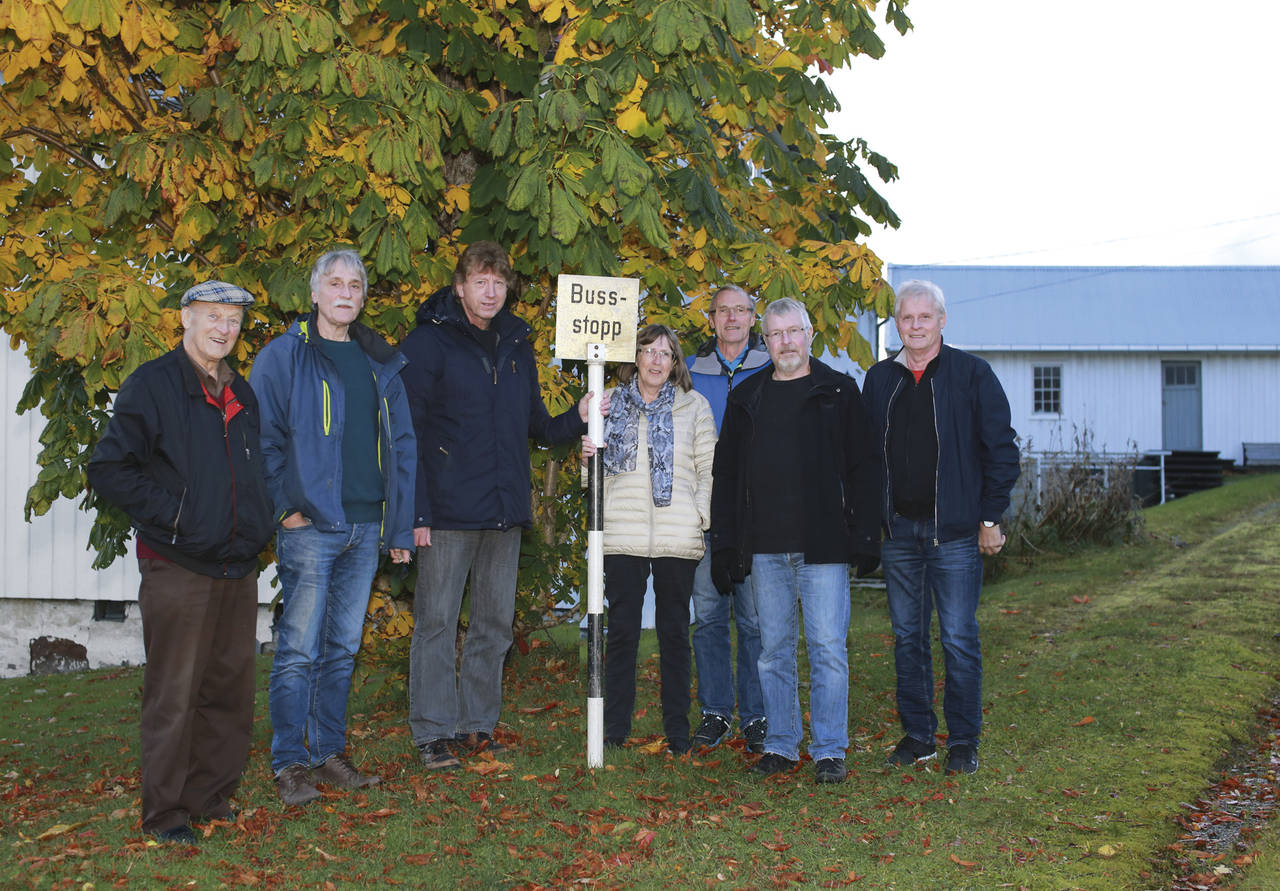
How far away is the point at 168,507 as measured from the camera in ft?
14.3

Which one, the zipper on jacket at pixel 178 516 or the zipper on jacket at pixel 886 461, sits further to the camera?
the zipper on jacket at pixel 886 461

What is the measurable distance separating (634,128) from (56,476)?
3832 mm

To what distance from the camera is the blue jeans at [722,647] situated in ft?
20.1

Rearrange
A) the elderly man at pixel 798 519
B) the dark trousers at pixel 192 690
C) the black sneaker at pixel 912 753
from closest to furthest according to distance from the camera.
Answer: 1. the dark trousers at pixel 192 690
2. the elderly man at pixel 798 519
3. the black sneaker at pixel 912 753

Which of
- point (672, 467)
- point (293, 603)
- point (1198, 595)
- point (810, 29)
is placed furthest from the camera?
point (1198, 595)

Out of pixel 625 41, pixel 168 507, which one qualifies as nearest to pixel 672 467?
pixel 625 41

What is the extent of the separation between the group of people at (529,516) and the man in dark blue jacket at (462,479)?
11 millimetres

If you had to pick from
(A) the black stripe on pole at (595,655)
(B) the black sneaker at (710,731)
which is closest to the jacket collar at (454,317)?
(A) the black stripe on pole at (595,655)

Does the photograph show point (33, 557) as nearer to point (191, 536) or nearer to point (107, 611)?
point (107, 611)

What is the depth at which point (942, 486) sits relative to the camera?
18.4 feet

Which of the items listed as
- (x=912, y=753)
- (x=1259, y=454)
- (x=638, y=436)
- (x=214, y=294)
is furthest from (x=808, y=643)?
(x=1259, y=454)

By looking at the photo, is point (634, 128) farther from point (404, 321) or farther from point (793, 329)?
point (404, 321)

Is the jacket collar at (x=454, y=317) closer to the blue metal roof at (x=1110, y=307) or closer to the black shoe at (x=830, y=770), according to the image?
the black shoe at (x=830, y=770)

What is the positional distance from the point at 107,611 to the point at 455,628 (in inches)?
336
